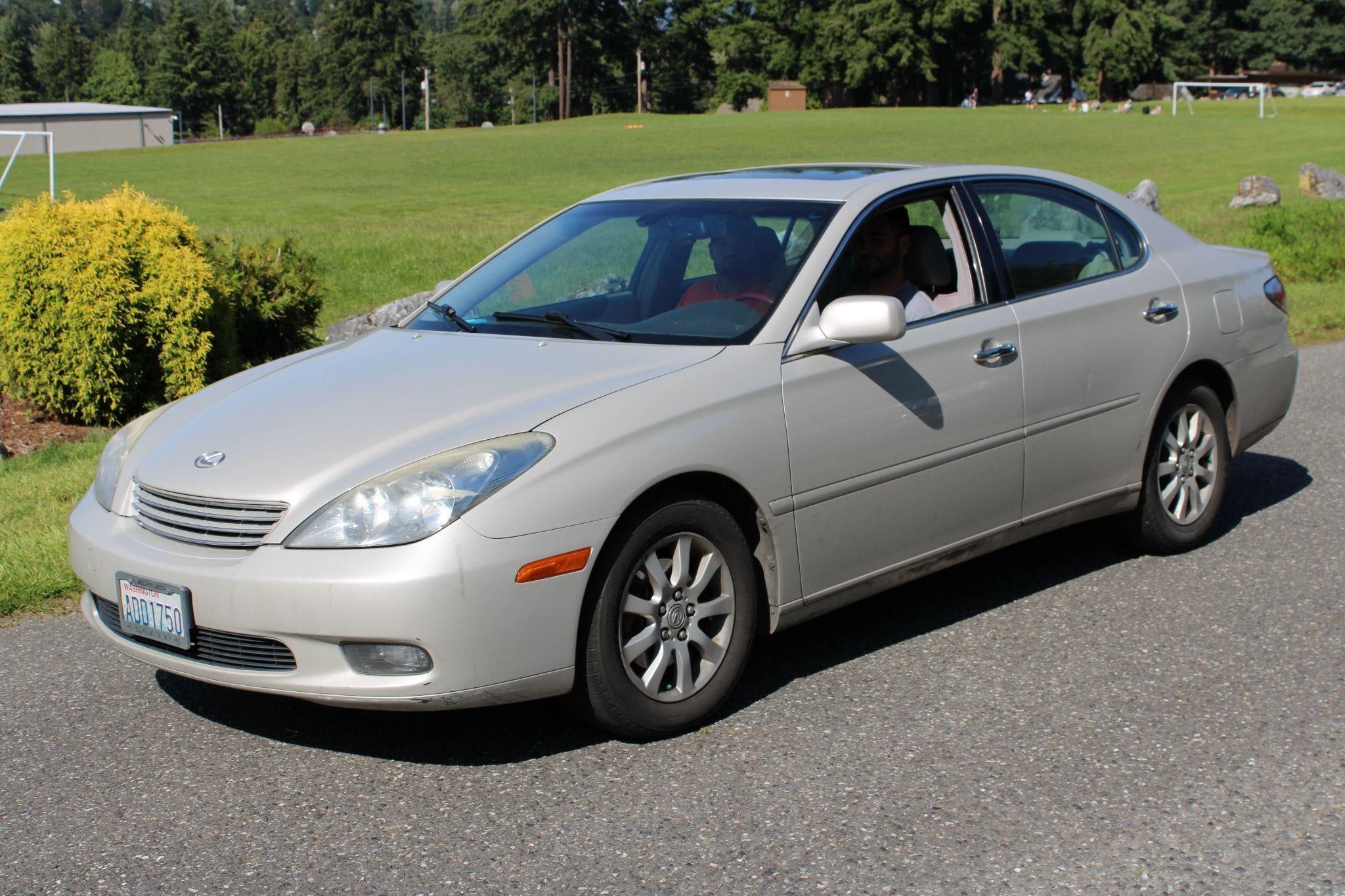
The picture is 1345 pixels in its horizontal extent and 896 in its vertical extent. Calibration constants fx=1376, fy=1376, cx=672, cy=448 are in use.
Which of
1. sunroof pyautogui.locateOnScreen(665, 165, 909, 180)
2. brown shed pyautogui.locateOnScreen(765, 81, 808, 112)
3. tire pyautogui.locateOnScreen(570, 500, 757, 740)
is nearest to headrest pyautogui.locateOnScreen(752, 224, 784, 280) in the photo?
sunroof pyautogui.locateOnScreen(665, 165, 909, 180)

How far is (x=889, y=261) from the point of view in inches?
197

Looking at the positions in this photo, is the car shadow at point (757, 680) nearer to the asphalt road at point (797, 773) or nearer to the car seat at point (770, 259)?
the asphalt road at point (797, 773)

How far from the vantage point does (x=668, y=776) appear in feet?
12.6

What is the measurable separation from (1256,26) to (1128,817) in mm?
129195

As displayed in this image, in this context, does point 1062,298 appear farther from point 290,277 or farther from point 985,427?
point 290,277

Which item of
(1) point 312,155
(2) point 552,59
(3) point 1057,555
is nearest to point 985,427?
(3) point 1057,555

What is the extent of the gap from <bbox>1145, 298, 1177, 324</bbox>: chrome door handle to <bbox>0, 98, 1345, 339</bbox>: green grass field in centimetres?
766

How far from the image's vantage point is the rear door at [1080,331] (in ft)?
16.7

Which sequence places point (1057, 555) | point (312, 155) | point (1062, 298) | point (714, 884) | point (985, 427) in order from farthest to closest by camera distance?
point (312, 155) < point (1057, 555) < point (1062, 298) < point (985, 427) < point (714, 884)

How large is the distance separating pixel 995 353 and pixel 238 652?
2.75 meters

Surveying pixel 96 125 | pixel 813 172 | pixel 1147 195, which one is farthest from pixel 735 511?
pixel 96 125

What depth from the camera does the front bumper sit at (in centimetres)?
355

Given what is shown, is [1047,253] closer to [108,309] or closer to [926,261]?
[926,261]

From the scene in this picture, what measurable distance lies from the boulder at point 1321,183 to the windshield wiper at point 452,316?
87.0 feet
